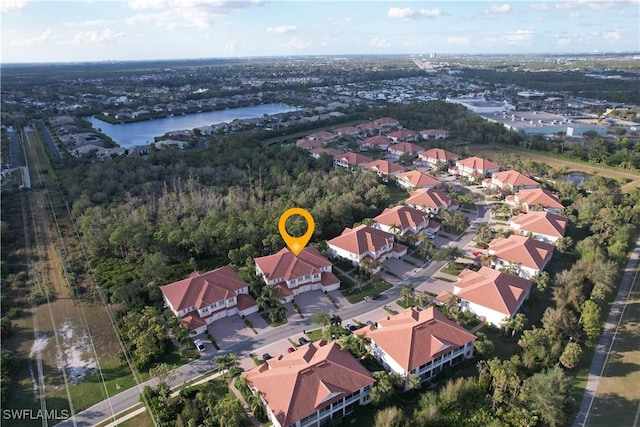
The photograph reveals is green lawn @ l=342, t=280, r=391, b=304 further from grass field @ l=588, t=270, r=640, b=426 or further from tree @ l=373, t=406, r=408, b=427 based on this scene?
grass field @ l=588, t=270, r=640, b=426

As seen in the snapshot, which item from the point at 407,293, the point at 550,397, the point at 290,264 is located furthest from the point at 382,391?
the point at 290,264

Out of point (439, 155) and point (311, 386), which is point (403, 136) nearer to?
point (439, 155)

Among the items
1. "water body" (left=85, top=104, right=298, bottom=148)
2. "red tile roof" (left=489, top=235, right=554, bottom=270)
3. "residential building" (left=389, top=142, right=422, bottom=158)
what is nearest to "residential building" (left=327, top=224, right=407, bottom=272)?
"red tile roof" (left=489, top=235, right=554, bottom=270)

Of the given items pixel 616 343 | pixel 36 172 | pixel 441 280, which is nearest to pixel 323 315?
pixel 441 280

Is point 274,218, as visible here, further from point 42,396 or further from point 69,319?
point 42,396

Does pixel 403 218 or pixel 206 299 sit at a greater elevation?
pixel 403 218

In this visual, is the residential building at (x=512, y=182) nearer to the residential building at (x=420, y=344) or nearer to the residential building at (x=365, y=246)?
the residential building at (x=365, y=246)
